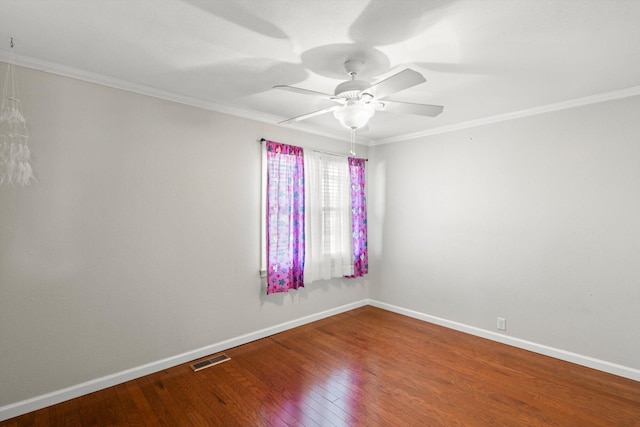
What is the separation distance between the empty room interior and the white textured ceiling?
0.05 feet

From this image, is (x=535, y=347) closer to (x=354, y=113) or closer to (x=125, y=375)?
(x=354, y=113)

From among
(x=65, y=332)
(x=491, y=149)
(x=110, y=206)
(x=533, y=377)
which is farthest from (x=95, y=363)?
(x=491, y=149)

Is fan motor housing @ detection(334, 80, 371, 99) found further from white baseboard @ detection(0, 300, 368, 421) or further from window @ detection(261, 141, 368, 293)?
white baseboard @ detection(0, 300, 368, 421)

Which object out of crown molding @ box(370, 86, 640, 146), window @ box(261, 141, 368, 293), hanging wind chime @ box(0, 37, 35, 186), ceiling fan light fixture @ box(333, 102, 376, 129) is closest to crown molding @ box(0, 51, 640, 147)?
crown molding @ box(370, 86, 640, 146)

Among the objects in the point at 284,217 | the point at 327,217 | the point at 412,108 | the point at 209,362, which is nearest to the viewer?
the point at 412,108

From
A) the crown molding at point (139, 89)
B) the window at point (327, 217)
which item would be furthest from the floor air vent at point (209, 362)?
the crown molding at point (139, 89)

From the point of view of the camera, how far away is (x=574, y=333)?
297 centimetres

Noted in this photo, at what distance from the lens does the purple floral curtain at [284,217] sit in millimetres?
Answer: 3486

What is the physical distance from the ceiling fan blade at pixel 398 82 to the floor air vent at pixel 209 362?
8.77 ft

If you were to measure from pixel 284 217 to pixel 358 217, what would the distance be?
131 centimetres

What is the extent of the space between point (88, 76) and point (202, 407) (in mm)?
2628

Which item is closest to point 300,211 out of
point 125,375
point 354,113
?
point 354,113

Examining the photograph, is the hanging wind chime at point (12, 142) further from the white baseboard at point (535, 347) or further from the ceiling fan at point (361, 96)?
the white baseboard at point (535, 347)

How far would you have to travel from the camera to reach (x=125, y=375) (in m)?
2.59
